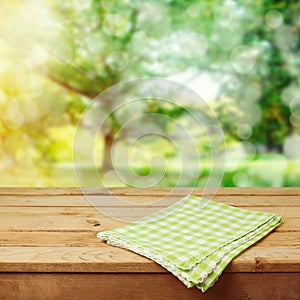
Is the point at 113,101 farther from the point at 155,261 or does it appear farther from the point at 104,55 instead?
the point at 155,261

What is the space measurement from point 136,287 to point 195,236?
16 centimetres

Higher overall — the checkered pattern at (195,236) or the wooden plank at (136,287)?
the checkered pattern at (195,236)

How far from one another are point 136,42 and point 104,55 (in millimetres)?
169

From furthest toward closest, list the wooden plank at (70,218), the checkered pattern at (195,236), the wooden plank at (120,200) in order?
the wooden plank at (120,200)
the wooden plank at (70,218)
the checkered pattern at (195,236)

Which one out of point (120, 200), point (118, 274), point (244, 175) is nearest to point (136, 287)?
point (118, 274)

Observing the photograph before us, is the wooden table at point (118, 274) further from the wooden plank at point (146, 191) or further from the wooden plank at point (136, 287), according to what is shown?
the wooden plank at point (146, 191)

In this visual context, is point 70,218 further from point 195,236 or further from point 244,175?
point 244,175

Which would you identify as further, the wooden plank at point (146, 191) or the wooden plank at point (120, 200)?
the wooden plank at point (146, 191)

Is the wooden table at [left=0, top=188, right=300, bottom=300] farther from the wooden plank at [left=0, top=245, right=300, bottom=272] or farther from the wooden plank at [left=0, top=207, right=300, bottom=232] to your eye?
the wooden plank at [left=0, top=207, right=300, bottom=232]

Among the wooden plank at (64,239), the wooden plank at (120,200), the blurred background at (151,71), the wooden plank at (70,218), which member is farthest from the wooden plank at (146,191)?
the blurred background at (151,71)

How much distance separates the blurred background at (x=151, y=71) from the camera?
2510 mm

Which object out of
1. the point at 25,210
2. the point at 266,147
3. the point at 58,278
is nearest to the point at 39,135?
the point at 266,147

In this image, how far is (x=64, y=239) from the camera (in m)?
1.03

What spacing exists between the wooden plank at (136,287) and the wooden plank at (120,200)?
0.36 meters
